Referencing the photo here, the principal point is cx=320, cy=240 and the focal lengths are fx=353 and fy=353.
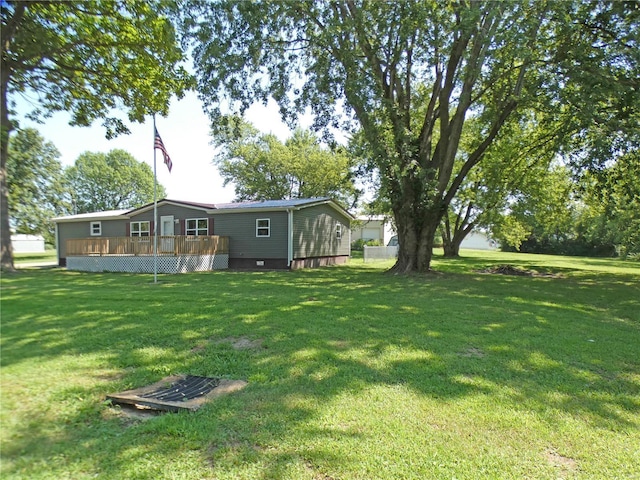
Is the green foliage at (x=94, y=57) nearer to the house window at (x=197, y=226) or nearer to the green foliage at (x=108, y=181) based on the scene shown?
the house window at (x=197, y=226)

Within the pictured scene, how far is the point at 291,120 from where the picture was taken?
1377 centimetres

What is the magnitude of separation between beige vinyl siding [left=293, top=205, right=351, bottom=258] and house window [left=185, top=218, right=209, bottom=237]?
490 centimetres

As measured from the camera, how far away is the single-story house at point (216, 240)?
15336mm

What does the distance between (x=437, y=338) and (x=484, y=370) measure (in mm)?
1162

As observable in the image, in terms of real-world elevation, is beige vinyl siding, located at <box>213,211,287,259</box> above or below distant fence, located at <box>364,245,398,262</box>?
above

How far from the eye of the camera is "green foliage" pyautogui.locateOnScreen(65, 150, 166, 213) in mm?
46594

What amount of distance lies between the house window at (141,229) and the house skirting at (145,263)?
133 inches

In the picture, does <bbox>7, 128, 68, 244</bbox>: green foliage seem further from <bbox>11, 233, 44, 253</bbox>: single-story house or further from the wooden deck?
the wooden deck

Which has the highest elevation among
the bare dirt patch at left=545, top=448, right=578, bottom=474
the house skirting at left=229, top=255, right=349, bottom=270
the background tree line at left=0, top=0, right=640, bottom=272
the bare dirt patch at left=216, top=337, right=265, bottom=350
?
the background tree line at left=0, top=0, right=640, bottom=272

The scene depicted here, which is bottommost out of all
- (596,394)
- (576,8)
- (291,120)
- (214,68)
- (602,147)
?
(596,394)

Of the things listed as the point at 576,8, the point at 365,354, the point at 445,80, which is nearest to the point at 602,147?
the point at 576,8

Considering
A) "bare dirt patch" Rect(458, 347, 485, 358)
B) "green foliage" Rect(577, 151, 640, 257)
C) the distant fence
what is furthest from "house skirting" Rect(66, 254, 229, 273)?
"green foliage" Rect(577, 151, 640, 257)

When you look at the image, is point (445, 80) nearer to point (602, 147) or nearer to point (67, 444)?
point (602, 147)

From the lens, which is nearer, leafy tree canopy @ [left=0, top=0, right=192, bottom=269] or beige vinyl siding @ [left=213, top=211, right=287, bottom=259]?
leafy tree canopy @ [left=0, top=0, right=192, bottom=269]
